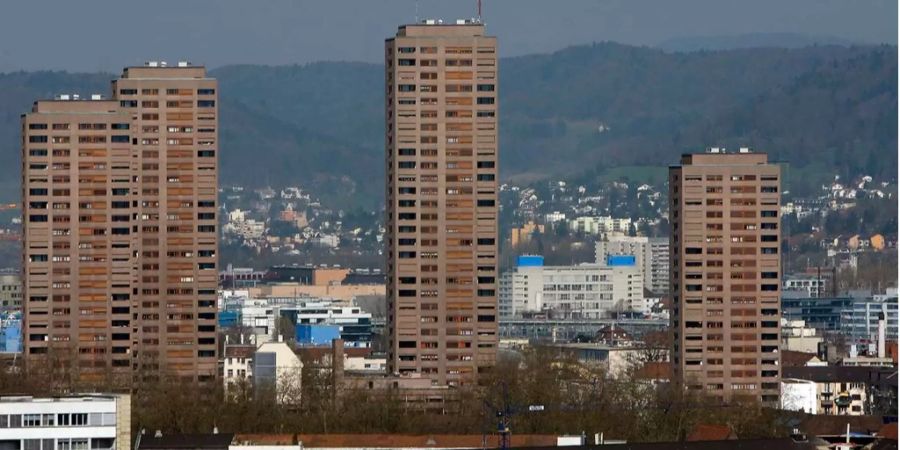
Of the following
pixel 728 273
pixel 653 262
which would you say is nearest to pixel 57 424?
pixel 728 273

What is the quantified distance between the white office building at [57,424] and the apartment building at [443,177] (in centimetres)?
3920

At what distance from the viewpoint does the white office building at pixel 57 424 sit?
155 feet

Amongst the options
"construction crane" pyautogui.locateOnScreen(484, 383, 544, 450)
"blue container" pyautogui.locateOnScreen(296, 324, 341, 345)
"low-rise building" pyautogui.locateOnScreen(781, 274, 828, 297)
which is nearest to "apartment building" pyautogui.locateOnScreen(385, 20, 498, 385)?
"construction crane" pyautogui.locateOnScreen(484, 383, 544, 450)

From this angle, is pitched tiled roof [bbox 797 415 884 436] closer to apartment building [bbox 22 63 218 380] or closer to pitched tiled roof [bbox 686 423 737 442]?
pitched tiled roof [bbox 686 423 737 442]

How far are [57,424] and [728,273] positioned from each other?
143ft

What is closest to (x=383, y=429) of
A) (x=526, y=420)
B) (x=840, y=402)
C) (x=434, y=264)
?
(x=526, y=420)

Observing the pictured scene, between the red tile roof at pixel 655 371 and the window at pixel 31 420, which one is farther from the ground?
the window at pixel 31 420

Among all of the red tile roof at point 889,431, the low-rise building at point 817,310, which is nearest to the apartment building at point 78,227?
the red tile roof at point 889,431

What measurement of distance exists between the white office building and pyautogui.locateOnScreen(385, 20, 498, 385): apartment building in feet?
129

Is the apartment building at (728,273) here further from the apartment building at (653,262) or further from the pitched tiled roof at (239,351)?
Answer: the apartment building at (653,262)

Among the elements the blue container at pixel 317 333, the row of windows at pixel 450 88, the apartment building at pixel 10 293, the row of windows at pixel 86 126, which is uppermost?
the row of windows at pixel 450 88

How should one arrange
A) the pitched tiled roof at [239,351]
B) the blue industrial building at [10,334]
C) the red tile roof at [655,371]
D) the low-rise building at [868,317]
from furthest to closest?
the low-rise building at [868,317] < the blue industrial building at [10,334] < the pitched tiled roof at [239,351] < the red tile roof at [655,371]

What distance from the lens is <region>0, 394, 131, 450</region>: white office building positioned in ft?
155

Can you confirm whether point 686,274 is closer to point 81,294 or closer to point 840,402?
point 840,402
